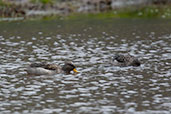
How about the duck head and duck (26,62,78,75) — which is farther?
the duck head

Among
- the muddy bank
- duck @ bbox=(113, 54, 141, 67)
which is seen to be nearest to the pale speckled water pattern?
duck @ bbox=(113, 54, 141, 67)

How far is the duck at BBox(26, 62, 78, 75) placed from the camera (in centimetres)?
2169

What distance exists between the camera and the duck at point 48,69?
71.2 feet

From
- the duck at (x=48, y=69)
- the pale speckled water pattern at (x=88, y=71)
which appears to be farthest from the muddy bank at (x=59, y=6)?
the duck at (x=48, y=69)

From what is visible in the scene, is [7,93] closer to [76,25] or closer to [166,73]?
[166,73]

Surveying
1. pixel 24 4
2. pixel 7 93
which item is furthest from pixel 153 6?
pixel 7 93

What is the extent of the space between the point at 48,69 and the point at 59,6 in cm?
3634

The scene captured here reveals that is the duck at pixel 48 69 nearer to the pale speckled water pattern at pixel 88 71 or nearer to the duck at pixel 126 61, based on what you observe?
the pale speckled water pattern at pixel 88 71

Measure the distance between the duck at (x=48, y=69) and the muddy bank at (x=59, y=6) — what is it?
29635 mm

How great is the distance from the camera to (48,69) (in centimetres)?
2186

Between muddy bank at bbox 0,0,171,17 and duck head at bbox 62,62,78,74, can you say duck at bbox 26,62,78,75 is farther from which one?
muddy bank at bbox 0,0,171,17

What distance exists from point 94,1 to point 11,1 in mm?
13730

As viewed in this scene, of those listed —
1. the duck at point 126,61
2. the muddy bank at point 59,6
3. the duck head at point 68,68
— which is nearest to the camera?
the duck head at point 68,68

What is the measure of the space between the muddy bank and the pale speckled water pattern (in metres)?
11.7
